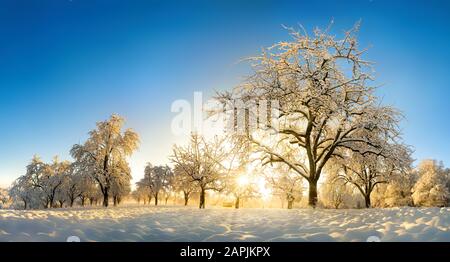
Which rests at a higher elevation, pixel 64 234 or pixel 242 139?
pixel 242 139

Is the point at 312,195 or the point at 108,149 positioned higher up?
the point at 108,149

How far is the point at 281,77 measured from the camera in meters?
15.3

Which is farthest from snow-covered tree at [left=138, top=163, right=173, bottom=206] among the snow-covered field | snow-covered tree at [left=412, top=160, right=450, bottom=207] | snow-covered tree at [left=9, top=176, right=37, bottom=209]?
the snow-covered field

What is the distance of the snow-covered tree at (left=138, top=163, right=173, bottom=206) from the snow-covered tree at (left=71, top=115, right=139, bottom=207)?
122 feet

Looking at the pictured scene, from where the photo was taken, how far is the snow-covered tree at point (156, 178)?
71.1 meters

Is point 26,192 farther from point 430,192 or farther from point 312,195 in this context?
point 430,192

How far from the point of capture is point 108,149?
3341 cm

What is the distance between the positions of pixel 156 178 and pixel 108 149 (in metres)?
39.7

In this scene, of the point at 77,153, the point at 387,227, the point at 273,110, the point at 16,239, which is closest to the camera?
the point at 16,239

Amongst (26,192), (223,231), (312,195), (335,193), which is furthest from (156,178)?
(223,231)

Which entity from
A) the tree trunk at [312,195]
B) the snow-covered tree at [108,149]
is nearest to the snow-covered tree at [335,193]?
the tree trunk at [312,195]
